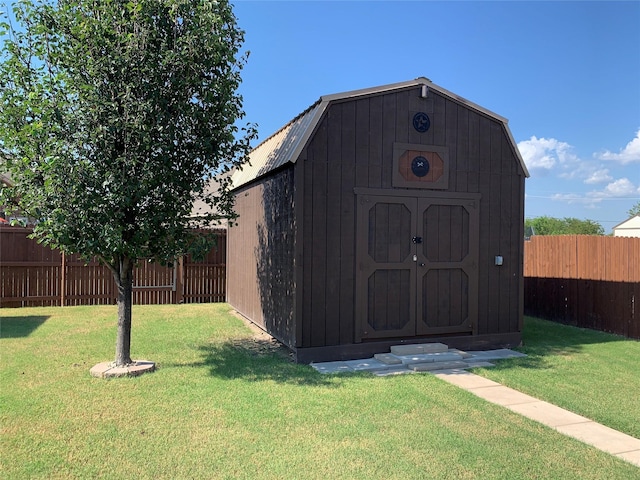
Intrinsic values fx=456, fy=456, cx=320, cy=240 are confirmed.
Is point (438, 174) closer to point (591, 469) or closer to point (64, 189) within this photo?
point (591, 469)

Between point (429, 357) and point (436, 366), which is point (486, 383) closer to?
point (436, 366)

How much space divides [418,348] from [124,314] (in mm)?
3789

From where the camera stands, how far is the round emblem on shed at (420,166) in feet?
21.2

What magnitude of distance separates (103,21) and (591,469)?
18.9ft

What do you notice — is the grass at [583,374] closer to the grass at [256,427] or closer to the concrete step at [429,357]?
the concrete step at [429,357]

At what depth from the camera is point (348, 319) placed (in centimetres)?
609

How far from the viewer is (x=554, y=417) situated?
4.00 metres

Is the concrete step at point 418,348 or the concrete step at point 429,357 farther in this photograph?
the concrete step at point 418,348

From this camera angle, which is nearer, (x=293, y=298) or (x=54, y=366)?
(x=54, y=366)

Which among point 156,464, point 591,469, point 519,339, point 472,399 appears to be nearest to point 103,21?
point 156,464

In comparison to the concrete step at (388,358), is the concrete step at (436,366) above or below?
below

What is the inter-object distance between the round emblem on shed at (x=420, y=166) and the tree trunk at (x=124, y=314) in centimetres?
394

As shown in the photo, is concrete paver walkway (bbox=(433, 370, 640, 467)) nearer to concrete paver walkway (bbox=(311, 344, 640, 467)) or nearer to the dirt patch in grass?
concrete paver walkway (bbox=(311, 344, 640, 467))

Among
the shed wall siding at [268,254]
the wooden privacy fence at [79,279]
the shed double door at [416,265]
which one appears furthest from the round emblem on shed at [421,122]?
the wooden privacy fence at [79,279]
